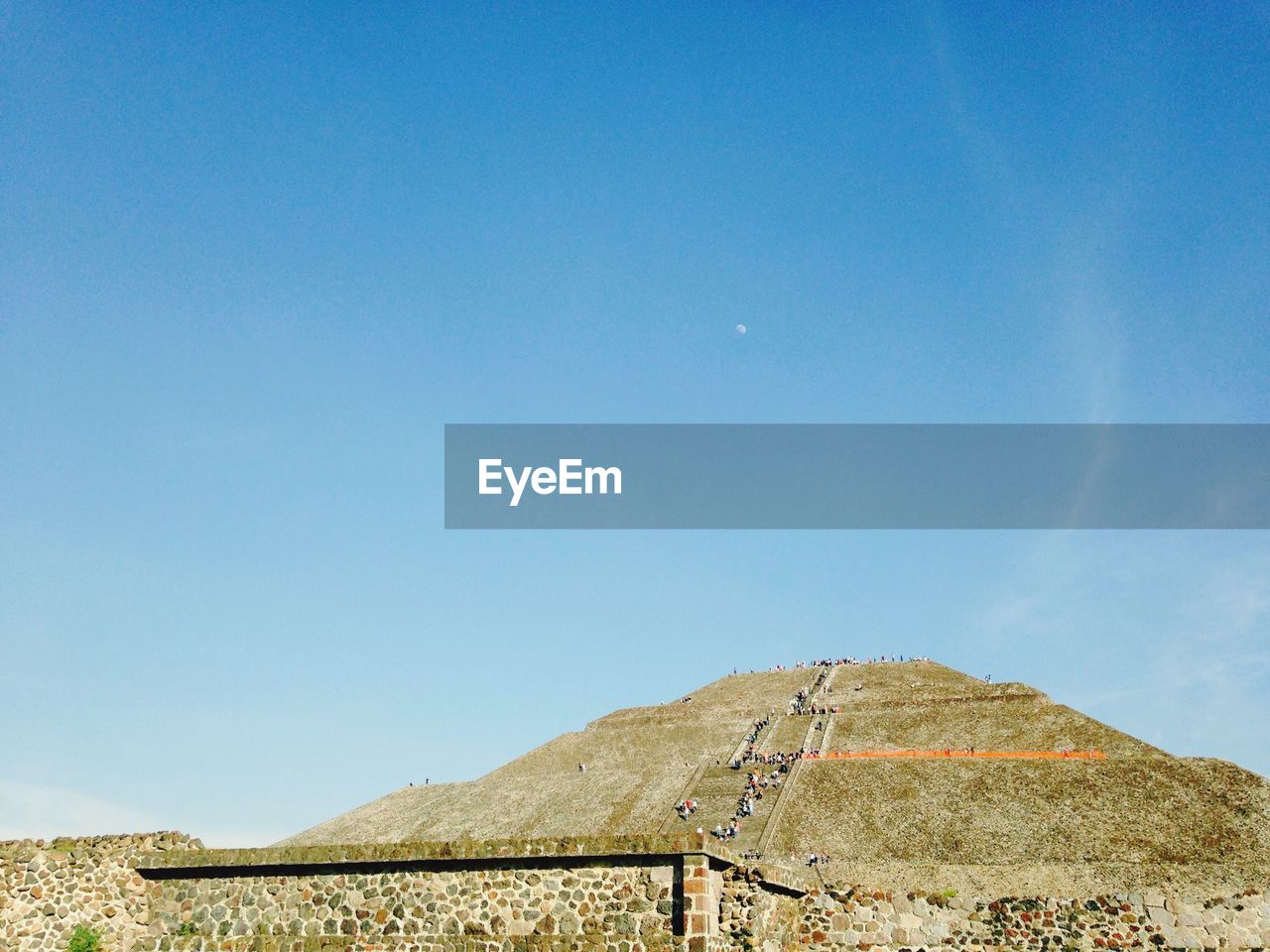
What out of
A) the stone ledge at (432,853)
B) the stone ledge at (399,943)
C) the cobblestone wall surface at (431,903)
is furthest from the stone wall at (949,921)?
the stone ledge at (399,943)

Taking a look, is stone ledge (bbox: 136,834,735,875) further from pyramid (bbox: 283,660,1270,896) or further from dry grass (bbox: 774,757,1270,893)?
dry grass (bbox: 774,757,1270,893)

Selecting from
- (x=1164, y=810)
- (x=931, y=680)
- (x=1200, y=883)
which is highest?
(x=931, y=680)

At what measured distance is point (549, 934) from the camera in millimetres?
10695

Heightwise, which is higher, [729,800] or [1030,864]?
[729,800]

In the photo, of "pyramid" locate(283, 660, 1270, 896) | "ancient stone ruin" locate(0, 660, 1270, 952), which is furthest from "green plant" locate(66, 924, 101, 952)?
"pyramid" locate(283, 660, 1270, 896)

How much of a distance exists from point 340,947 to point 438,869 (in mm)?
1338

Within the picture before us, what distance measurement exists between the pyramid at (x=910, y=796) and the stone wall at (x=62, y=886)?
15.7m

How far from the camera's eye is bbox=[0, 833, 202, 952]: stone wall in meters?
14.6

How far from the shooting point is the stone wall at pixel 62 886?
1460cm

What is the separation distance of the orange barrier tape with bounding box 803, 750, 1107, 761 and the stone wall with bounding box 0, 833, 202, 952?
128ft

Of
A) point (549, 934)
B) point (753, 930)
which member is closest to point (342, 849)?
point (549, 934)

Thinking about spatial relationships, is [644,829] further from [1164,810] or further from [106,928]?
→ [106,928]

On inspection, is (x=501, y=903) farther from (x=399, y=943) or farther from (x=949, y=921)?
(x=949, y=921)

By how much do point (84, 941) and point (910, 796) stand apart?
35.3 meters
